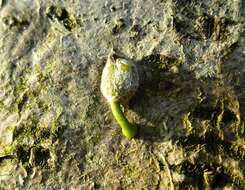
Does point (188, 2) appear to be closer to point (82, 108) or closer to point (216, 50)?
point (216, 50)

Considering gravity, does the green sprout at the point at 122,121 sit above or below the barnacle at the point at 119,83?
below

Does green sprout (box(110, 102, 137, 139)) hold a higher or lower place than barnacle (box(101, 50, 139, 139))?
lower
